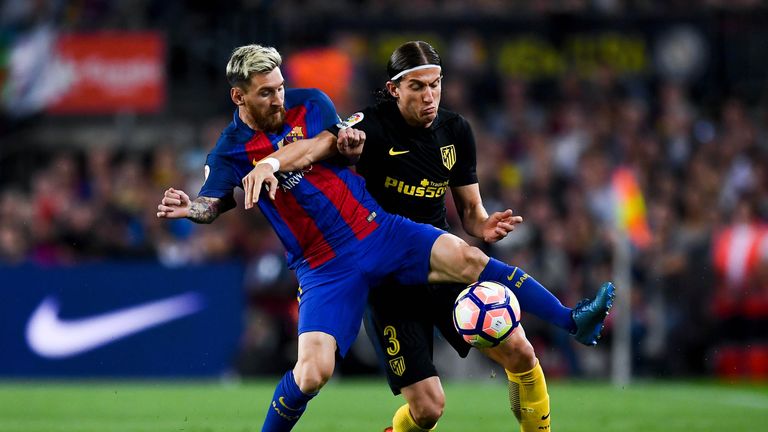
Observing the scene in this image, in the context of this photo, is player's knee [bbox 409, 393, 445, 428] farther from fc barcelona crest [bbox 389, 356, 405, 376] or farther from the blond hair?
the blond hair

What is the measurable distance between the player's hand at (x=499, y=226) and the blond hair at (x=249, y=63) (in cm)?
158

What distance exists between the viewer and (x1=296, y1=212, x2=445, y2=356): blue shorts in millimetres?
7617

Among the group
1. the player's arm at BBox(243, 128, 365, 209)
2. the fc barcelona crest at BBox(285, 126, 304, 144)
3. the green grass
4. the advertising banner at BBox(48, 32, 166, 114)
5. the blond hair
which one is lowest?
the green grass

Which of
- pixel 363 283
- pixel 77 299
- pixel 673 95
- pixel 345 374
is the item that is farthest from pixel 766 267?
pixel 363 283

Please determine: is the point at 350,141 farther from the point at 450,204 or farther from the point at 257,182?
the point at 450,204

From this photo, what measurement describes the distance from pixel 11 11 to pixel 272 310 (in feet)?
24.1

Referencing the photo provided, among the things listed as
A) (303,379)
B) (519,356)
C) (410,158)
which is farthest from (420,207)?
(303,379)

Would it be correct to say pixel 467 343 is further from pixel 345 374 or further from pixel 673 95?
pixel 673 95

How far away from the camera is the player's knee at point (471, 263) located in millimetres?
7660

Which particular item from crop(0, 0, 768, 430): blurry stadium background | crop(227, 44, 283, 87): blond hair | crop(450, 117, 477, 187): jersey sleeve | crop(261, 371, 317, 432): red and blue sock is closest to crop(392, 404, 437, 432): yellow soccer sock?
crop(261, 371, 317, 432): red and blue sock

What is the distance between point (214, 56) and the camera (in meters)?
20.8

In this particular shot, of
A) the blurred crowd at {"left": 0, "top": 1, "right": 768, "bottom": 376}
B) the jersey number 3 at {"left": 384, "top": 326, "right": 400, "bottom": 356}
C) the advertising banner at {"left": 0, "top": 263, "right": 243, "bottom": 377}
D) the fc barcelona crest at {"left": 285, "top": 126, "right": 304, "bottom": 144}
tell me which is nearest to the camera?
A: the fc barcelona crest at {"left": 285, "top": 126, "right": 304, "bottom": 144}

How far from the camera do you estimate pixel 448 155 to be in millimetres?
8188

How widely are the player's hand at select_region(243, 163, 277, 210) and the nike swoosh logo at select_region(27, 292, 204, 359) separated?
840 cm
